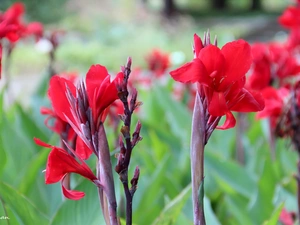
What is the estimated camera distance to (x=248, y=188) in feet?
3.86

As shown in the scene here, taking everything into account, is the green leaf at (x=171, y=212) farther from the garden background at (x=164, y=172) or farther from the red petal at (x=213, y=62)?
the red petal at (x=213, y=62)

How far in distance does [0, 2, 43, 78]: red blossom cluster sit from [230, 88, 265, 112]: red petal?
329mm

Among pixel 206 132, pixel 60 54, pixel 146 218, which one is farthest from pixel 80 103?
pixel 60 54

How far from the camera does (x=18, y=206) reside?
26.4 inches

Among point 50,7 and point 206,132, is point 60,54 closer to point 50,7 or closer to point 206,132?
point 50,7

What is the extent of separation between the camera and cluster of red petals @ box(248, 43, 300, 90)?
3.78 ft

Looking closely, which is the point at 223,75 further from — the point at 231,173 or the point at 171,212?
the point at 231,173

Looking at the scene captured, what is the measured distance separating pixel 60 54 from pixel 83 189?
6.92 metres

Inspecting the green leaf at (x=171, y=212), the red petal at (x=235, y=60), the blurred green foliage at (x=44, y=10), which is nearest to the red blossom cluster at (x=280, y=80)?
the green leaf at (x=171, y=212)

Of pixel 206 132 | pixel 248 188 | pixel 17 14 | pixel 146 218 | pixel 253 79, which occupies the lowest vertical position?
pixel 248 188

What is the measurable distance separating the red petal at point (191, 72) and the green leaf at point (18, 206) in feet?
1.02

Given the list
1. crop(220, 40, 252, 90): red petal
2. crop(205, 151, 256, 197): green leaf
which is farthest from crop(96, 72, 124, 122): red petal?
crop(205, 151, 256, 197): green leaf

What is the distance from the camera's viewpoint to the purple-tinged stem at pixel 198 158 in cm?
48

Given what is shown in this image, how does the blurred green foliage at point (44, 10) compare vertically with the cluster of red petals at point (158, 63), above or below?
below
